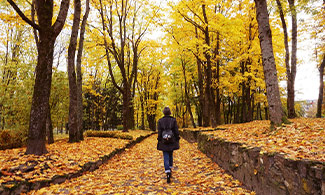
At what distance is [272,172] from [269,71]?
4.07 m

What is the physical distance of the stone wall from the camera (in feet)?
7.97

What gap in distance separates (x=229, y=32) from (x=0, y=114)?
1581 cm

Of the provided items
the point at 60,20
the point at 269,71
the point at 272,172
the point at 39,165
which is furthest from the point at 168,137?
the point at 60,20

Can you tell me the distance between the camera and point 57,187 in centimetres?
456

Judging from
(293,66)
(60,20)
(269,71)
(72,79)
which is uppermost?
(60,20)

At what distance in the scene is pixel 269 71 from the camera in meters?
6.32

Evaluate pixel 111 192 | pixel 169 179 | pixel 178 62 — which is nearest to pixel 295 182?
pixel 169 179

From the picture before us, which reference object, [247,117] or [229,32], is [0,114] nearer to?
[229,32]

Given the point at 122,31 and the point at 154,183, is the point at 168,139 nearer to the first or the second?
the point at 154,183

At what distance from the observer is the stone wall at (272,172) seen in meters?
2.43

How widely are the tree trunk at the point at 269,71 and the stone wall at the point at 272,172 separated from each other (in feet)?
6.75

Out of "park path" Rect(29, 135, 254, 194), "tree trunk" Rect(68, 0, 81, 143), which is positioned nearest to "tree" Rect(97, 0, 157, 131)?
"tree trunk" Rect(68, 0, 81, 143)

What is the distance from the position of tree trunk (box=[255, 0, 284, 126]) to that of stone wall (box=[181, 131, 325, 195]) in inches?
81.0

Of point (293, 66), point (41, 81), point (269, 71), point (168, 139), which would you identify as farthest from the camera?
point (293, 66)
